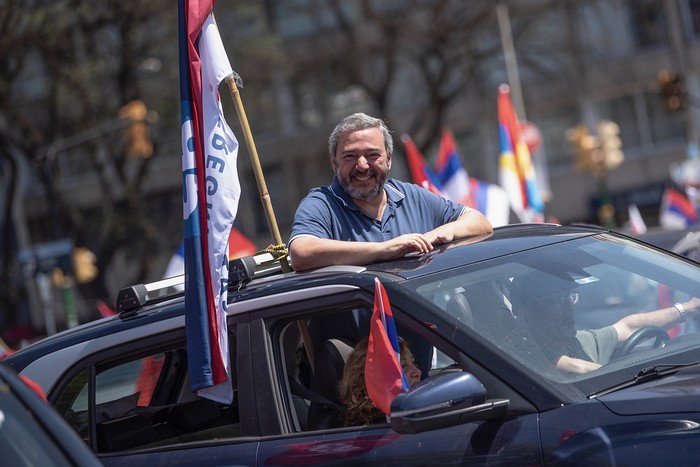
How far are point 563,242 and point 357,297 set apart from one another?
0.80 metres

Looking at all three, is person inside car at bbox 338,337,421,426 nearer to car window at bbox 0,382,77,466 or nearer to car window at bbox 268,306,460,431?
car window at bbox 268,306,460,431

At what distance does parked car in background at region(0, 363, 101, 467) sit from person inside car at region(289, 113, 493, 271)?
5.61 ft

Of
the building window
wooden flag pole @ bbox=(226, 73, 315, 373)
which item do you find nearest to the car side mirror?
wooden flag pole @ bbox=(226, 73, 315, 373)

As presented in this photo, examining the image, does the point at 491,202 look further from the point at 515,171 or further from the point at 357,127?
the point at 357,127

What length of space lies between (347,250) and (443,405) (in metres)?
1.04

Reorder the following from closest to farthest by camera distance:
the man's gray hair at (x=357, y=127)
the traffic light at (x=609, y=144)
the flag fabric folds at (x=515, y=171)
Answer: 1. the man's gray hair at (x=357, y=127)
2. the flag fabric folds at (x=515, y=171)
3. the traffic light at (x=609, y=144)

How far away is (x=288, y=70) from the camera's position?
115 ft

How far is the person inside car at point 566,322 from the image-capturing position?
3.28 metres

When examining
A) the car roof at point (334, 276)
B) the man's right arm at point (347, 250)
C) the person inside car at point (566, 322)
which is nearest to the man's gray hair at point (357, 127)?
the car roof at point (334, 276)

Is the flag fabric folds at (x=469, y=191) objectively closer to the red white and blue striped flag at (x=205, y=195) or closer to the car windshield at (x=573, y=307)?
the red white and blue striped flag at (x=205, y=195)

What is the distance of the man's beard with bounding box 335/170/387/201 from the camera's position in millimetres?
4516

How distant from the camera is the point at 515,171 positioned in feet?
50.3

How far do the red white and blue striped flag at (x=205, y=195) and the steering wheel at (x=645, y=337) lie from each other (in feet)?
4.25

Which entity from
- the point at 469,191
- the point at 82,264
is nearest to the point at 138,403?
the point at 469,191
